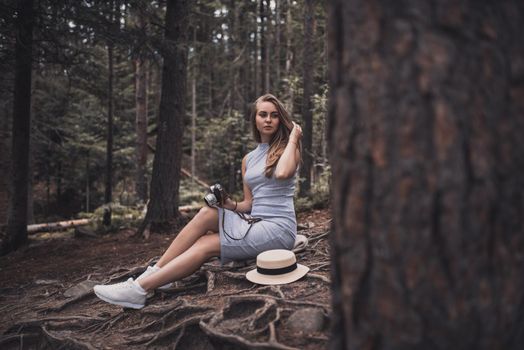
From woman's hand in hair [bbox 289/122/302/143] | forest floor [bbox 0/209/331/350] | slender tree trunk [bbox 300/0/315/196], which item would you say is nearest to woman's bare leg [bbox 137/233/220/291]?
forest floor [bbox 0/209/331/350]

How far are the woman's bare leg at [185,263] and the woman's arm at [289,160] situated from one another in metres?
0.94

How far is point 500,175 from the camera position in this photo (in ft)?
4.50

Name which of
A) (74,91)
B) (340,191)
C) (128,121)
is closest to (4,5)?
(340,191)

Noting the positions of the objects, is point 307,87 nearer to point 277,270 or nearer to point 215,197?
point 215,197

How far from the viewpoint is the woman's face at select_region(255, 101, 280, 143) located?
15.2ft

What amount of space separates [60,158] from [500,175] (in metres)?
18.7

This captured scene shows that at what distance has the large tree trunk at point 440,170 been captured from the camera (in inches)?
52.9

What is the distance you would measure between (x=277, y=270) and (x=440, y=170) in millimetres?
2668

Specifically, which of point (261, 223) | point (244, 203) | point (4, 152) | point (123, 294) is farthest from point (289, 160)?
point (4, 152)

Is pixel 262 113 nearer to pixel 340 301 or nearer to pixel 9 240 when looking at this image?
pixel 340 301

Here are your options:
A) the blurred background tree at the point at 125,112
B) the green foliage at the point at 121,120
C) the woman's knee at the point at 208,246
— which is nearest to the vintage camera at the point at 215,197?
the woman's knee at the point at 208,246

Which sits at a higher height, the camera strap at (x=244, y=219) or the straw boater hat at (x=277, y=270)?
the camera strap at (x=244, y=219)

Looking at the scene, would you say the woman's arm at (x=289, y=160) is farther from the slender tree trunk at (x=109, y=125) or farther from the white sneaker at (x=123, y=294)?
the slender tree trunk at (x=109, y=125)

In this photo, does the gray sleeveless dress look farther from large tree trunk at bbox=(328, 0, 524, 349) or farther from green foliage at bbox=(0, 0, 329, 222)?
green foliage at bbox=(0, 0, 329, 222)
